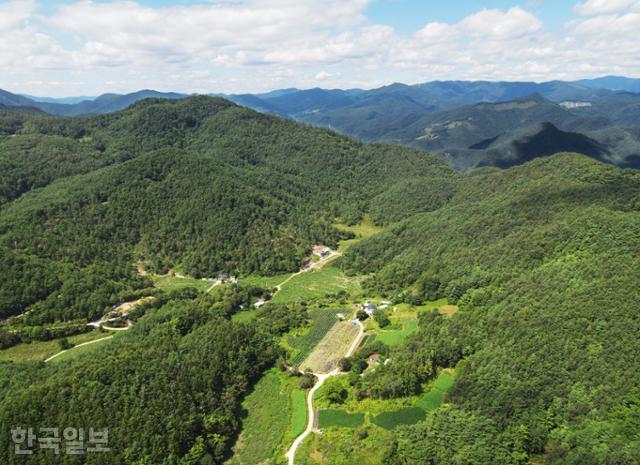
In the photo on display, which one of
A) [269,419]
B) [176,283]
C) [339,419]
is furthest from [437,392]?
[176,283]

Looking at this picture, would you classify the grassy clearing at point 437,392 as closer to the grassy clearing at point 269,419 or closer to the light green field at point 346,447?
the light green field at point 346,447

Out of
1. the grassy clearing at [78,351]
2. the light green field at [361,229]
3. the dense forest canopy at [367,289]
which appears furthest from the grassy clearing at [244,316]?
the light green field at [361,229]

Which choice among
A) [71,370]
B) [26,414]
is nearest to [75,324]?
[71,370]

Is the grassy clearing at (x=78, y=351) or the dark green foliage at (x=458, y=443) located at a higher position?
the dark green foliage at (x=458, y=443)

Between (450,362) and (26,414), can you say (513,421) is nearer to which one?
(450,362)

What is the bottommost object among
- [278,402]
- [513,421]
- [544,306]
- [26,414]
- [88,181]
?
[278,402]
